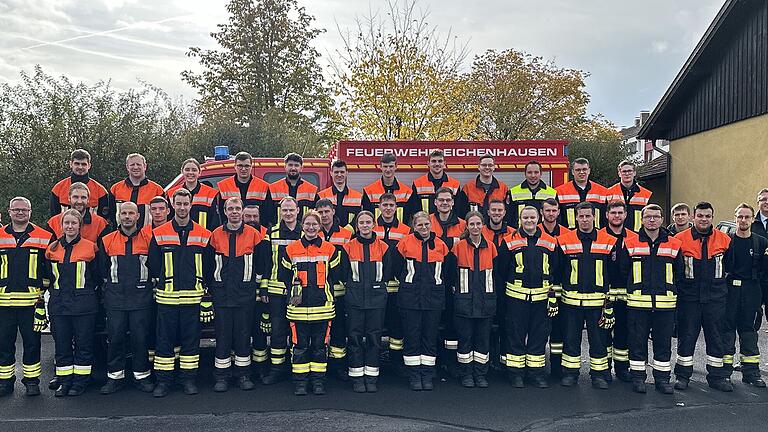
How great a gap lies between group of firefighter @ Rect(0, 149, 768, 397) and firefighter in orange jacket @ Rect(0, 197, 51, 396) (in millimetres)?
13

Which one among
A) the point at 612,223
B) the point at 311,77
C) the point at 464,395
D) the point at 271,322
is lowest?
the point at 464,395

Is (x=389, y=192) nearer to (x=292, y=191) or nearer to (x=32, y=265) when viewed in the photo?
(x=292, y=191)

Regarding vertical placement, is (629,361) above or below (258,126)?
below

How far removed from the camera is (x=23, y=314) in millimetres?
6117

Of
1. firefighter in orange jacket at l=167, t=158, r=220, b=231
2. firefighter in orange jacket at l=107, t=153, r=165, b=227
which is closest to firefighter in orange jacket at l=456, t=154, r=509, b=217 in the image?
firefighter in orange jacket at l=167, t=158, r=220, b=231

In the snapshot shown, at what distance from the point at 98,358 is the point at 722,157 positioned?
15639 millimetres

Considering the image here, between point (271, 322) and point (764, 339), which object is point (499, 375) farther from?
point (764, 339)

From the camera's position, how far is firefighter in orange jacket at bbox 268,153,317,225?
24.1 ft

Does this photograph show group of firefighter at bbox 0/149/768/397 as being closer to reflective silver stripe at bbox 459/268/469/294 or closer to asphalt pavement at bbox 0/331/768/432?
reflective silver stripe at bbox 459/268/469/294

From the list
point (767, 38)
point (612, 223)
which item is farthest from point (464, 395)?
point (767, 38)

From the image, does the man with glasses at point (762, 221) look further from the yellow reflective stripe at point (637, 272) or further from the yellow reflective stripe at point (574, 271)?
the yellow reflective stripe at point (574, 271)

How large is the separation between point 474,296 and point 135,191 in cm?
364

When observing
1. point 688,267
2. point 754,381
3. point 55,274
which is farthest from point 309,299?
point 754,381

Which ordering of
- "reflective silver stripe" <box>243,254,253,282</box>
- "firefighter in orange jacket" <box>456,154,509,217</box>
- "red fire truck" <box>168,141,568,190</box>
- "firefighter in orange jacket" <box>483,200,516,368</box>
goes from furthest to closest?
1. "red fire truck" <box>168,141,568,190</box>
2. "firefighter in orange jacket" <box>456,154,509,217</box>
3. "firefighter in orange jacket" <box>483,200,516,368</box>
4. "reflective silver stripe" <box>243,254,253,282</box>
